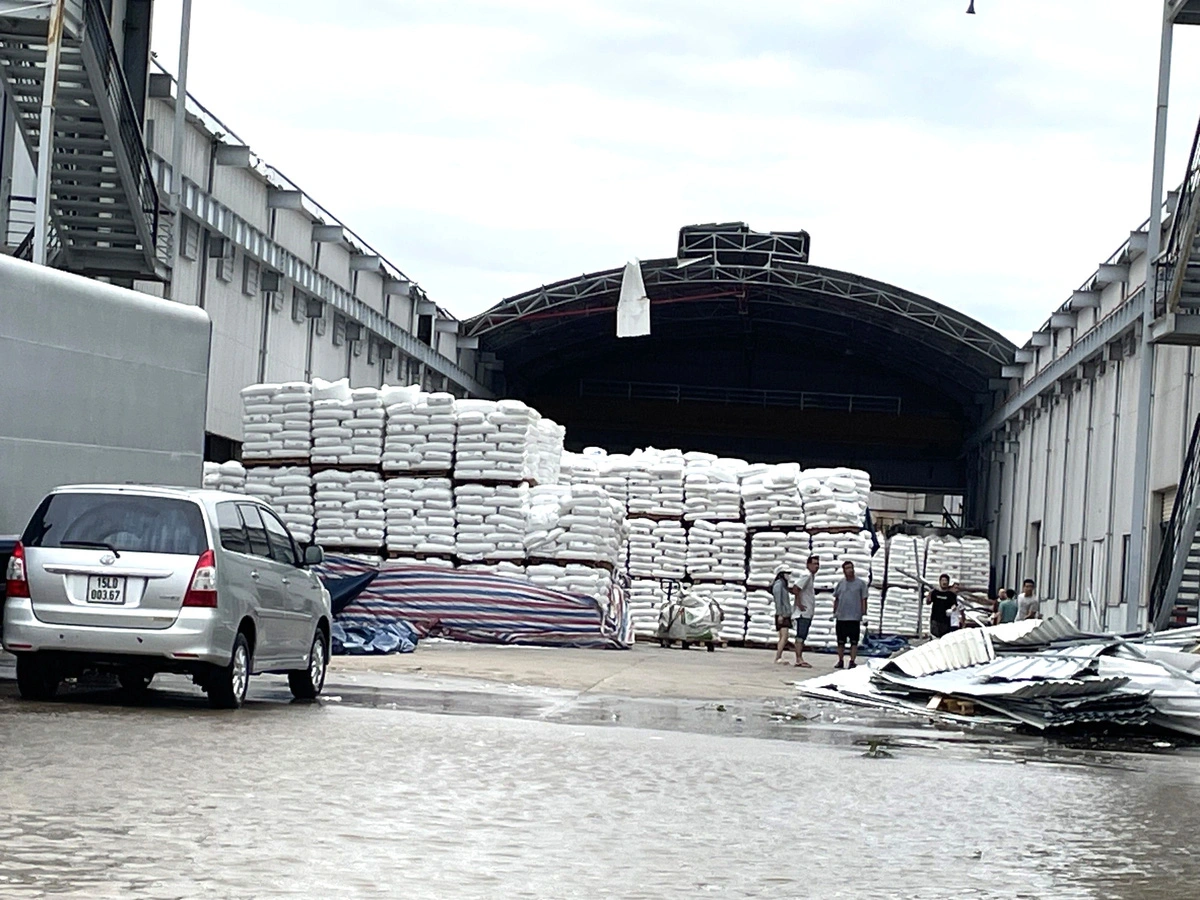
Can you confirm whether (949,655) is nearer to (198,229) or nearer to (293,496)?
(293,496)

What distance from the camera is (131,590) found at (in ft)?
44.7

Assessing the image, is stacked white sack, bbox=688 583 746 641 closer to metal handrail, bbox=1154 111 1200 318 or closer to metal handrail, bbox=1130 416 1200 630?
metal handrail, bbox=1130 416 1200 630

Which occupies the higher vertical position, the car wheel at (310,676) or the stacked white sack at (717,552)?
the stacked white sack at (717,552)

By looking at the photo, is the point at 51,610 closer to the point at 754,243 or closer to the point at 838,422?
the point at 754,243

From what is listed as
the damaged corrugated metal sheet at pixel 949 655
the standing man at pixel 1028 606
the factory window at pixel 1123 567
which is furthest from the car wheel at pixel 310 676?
the factory window at pixel 1123 567

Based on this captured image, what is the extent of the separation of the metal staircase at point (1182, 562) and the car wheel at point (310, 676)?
13865 millimetres

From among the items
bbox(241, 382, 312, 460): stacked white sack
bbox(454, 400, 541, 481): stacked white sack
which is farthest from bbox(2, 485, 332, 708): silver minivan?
bbox(241, 382, 312, 460): stacked white sack

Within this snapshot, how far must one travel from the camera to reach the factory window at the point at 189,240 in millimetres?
32188

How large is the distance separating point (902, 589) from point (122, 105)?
26184 mm

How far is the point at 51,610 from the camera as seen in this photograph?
1362cm

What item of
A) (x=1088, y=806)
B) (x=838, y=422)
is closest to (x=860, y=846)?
(x=1088, y=806)

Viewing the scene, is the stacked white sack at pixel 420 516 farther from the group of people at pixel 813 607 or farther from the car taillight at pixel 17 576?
the car taillight at pixel 17 576

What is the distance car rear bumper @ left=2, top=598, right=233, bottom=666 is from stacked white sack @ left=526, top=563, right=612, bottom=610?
48.7 feet

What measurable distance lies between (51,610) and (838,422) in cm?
4593
